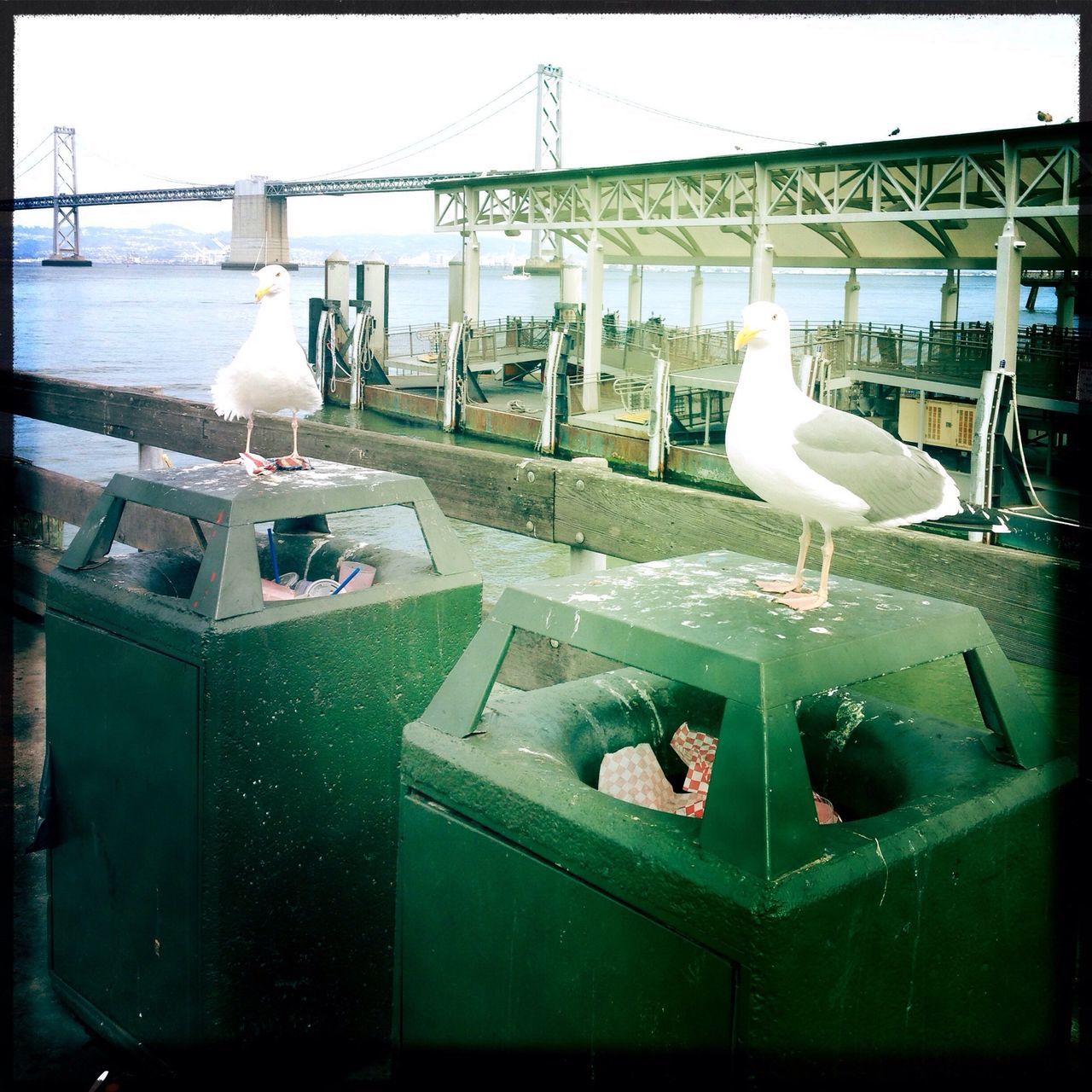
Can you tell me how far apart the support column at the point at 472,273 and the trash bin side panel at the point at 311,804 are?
24.2 meters

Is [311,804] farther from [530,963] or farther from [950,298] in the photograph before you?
[950,298]

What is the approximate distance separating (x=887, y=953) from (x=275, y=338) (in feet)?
9.92

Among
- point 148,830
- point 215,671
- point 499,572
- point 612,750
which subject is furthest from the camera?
point 499,572

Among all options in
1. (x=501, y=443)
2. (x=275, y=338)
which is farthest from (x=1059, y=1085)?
(x=501, y=443)

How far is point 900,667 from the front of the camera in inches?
80.8

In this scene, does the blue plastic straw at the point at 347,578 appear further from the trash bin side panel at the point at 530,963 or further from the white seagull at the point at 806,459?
the white seagull at the point at 806,459

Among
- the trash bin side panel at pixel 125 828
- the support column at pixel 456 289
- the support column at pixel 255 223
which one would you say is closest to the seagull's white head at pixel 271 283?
the trash bin side panel at pixel 125 828

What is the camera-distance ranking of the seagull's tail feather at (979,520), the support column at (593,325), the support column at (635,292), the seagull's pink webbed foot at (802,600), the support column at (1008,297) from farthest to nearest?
the support column at (635,292) → the support column at (593,325) → the support column at (1008,297) → the seagull's tail feather at (979,520) → the seagull's pink webbed foot at (802,600)

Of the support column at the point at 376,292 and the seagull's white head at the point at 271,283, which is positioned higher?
the support column at the point at 376,292

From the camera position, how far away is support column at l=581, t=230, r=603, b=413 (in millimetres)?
21562

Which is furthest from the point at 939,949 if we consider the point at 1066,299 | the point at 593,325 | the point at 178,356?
the point at 178,356

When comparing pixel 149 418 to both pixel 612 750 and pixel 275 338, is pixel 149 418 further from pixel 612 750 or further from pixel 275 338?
pixel 612 750

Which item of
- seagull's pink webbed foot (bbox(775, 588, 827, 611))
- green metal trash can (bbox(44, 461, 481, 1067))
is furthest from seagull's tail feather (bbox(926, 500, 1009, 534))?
green metal trash can (bbox(44, 461, 481, 1067))

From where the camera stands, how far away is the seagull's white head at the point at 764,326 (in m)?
2.37
